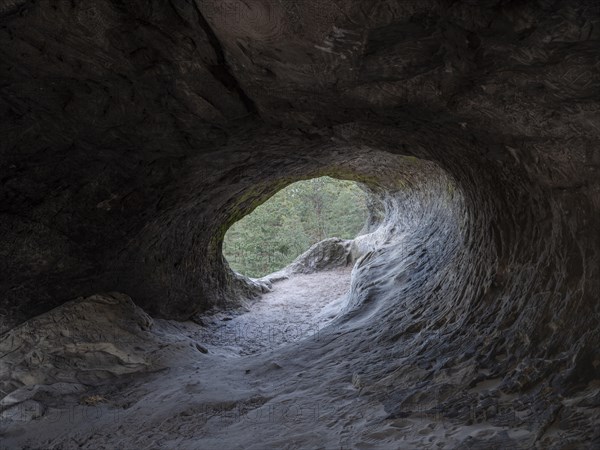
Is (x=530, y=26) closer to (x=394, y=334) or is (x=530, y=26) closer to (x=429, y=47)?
(x=429, y=47)

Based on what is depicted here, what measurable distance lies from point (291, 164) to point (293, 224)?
1699cm

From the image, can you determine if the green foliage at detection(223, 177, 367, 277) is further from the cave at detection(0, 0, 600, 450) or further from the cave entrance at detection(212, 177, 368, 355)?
the cave at detection(0, 0, 600, 450)

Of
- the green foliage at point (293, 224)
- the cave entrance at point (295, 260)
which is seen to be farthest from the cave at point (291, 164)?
the green foliage at point (293, 224)

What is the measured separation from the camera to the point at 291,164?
796cm

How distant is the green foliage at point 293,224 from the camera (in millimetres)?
24938

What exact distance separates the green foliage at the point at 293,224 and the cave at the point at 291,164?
17057 millimetres

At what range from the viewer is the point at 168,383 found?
5.55 meters

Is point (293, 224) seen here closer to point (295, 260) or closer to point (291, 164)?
→ point (295, 260)

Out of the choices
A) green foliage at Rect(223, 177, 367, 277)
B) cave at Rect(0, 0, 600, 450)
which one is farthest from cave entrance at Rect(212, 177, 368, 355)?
cave at Rect(0, 0, 600, 450)

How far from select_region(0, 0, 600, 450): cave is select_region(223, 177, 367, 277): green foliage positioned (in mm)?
17057

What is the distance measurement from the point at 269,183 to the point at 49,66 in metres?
5.62

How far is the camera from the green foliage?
24.9m

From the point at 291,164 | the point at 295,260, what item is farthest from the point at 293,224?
the point at 291,164

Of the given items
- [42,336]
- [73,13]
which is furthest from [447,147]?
[42,336]
